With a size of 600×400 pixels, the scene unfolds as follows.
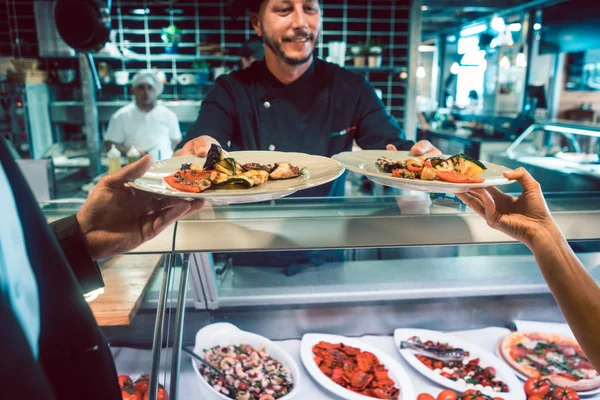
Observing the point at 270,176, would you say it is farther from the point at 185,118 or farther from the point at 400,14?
the point at 400,14

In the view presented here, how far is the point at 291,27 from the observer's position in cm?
177

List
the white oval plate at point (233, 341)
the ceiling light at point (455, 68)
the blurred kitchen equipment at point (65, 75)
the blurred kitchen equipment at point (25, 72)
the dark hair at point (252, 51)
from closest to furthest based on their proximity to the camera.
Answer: the white oval plate at point (233, 341), the dark hair at point (252, 51), the blurred kitchen equipment at point (25, 72), the blurred kitchen equipment at point (65, 75), the ceiling light at point (455, 68)

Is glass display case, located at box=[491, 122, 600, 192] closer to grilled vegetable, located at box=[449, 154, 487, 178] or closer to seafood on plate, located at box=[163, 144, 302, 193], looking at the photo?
grilled vegetable, located at box=[449, 154, 487, 178]

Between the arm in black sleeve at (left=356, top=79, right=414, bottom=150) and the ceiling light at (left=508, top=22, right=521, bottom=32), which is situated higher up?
the ceiling light at (left=508, top=22, right=521, bottom=32)

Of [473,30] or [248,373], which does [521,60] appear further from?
[248,373]

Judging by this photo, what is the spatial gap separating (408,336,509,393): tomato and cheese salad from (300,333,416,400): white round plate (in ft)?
0.38

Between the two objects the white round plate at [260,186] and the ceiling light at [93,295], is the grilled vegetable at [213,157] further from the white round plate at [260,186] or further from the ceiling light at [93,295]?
the ceiling light at [93,295]

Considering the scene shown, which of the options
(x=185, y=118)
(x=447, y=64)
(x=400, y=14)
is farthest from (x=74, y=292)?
(x=447, y=64)

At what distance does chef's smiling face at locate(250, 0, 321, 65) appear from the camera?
1745mm

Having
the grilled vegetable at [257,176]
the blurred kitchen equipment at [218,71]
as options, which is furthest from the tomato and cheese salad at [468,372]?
the blurred kitchen equipment at [218,71]

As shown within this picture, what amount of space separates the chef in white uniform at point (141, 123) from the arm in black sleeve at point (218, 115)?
315 cm

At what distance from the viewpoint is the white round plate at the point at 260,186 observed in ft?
2.40

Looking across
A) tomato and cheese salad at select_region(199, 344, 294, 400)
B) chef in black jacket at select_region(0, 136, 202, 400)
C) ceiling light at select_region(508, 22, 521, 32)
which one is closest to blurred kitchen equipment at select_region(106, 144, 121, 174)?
tomato and cheese salad at select_region(199, 344, 294, 400)

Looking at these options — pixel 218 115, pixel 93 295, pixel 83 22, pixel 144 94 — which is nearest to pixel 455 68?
pixel 144 94
